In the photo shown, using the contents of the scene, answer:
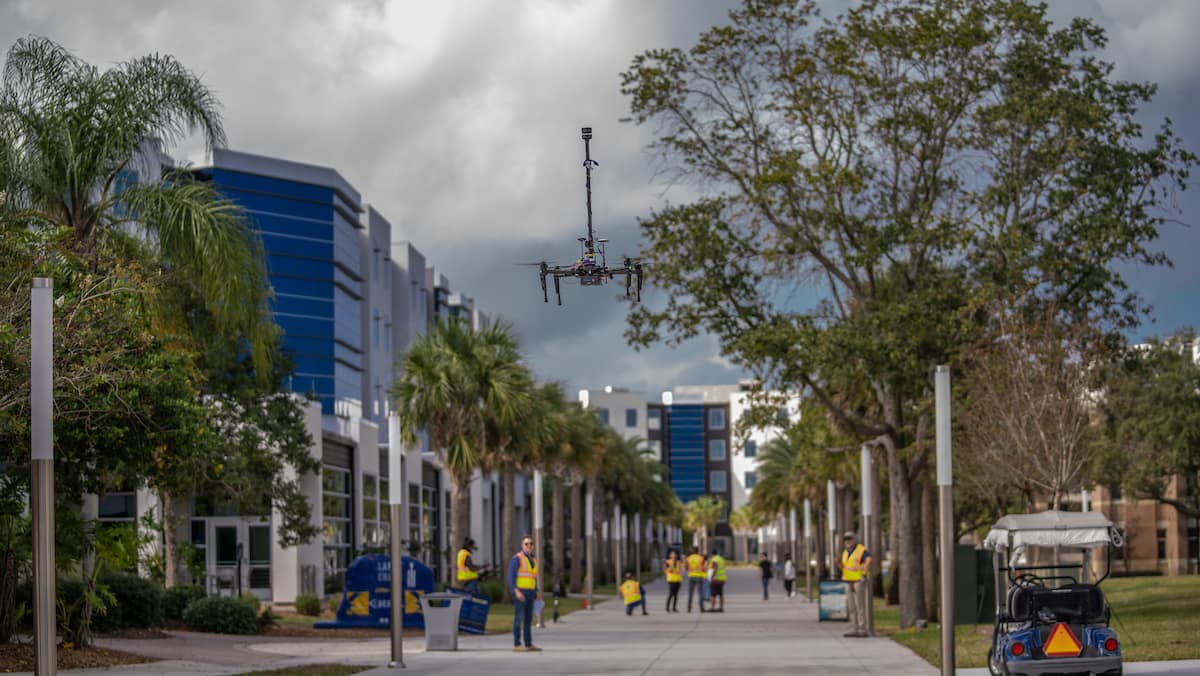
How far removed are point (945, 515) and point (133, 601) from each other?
1605cm

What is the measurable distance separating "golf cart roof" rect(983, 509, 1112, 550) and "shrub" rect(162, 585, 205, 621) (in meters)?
17.0

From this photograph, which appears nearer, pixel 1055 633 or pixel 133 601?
pixel 1055 633

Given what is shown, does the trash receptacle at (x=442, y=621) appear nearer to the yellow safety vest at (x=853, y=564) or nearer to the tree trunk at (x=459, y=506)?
the yellow safety vest at (x=853, y=564)

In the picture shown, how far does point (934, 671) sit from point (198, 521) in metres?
35.1

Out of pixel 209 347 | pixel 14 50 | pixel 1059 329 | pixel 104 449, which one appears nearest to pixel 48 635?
pixel 104 449

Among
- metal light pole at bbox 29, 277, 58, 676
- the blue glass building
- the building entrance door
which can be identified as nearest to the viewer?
metal light pole at bbox 29, 277, 58, 676

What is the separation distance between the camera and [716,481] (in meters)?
188

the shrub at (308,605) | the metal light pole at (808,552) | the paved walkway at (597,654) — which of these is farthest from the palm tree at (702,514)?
the paved walkway at (597,654)

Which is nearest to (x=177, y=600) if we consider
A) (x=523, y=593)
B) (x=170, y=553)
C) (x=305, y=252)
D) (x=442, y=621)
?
(x=170, y=553)

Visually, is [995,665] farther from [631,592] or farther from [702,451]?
[702,451]

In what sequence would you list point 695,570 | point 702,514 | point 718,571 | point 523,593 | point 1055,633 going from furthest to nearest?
1. point 702,514
2. point 718,571
3. point 695,570
4. point 523,593
5. point 1055,633

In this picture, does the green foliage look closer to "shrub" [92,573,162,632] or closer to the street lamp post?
"shrub" [92,573,162,632]

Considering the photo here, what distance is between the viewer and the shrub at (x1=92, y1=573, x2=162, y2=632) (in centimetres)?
2706

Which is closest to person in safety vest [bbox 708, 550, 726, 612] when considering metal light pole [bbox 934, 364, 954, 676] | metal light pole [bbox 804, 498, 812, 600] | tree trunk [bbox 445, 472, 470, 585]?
tree trunk [bbox 445, 472, 470, 585]
